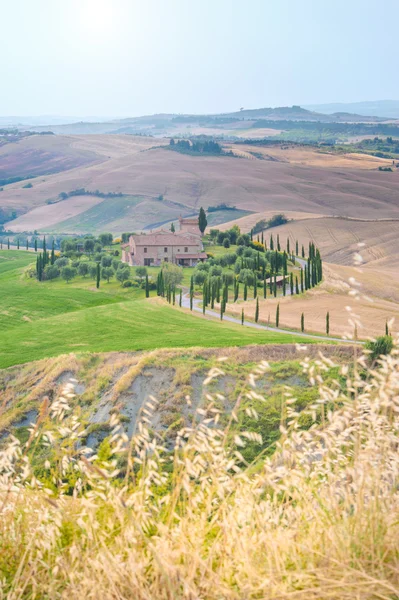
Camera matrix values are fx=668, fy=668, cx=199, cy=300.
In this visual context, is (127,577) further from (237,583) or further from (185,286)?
(185,286)

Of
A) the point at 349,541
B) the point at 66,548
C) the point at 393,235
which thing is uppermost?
the point at 349,541

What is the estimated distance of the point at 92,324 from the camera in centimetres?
5938

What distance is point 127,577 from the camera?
5.62m

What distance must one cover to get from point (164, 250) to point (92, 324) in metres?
37.6

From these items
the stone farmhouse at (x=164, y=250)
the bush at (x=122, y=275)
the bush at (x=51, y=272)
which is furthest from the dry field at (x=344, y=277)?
the bush at (x=51, y=272)

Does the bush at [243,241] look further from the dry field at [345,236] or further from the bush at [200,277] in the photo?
the bush at [200,277]

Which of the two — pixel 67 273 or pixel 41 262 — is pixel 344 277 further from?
pixel 41 262

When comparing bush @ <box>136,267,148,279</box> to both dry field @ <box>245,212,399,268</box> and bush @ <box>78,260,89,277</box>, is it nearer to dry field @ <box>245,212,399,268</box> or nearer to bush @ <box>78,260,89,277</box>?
bush @ <box>78,260,89,277</box>

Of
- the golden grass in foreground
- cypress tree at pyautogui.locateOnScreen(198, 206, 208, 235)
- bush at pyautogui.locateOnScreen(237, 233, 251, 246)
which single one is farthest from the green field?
the golden grass in foreground

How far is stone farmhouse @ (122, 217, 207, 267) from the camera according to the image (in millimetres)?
94562

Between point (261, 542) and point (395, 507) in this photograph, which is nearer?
point (261, 542)

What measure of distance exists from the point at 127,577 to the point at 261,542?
1167 millimetres

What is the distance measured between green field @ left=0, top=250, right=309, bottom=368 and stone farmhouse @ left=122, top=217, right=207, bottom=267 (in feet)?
36.1

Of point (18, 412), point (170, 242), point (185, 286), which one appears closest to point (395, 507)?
point (18, 412)
